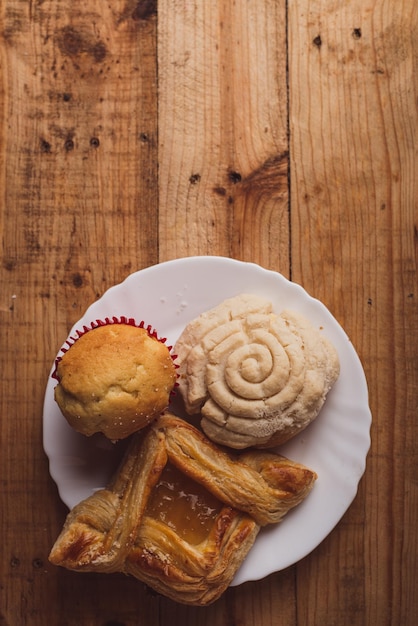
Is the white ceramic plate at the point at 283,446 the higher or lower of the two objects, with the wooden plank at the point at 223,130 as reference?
lower

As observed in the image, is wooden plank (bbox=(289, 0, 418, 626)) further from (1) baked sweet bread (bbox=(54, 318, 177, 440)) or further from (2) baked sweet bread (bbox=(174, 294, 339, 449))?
(1) baked sweet bread (bbox=(54, 318, 177, 440))

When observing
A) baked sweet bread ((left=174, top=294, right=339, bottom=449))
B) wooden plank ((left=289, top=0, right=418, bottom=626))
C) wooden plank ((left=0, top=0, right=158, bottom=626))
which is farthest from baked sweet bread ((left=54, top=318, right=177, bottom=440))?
wooden plank ((left=289, top=0, right=418, bottom=626))

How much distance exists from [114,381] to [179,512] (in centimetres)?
39

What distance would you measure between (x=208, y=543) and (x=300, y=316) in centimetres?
61

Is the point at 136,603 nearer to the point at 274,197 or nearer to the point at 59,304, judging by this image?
the point at 59,304

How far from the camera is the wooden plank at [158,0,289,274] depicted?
6.64 feet

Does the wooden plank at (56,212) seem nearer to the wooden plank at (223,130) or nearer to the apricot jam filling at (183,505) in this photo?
the wooden plank at (223,130)

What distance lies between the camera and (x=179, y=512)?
1773mm

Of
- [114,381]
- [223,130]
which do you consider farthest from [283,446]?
[223,130]

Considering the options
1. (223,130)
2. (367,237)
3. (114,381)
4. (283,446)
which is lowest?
(283,446)

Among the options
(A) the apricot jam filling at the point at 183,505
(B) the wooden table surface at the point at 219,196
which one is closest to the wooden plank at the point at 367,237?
(B) the wooden table surface at the point at 219,196

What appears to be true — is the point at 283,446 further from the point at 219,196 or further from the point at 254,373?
the point at 219,196

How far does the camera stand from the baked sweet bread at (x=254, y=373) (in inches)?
68.3

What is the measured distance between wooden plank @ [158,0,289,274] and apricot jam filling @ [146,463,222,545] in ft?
2.09
